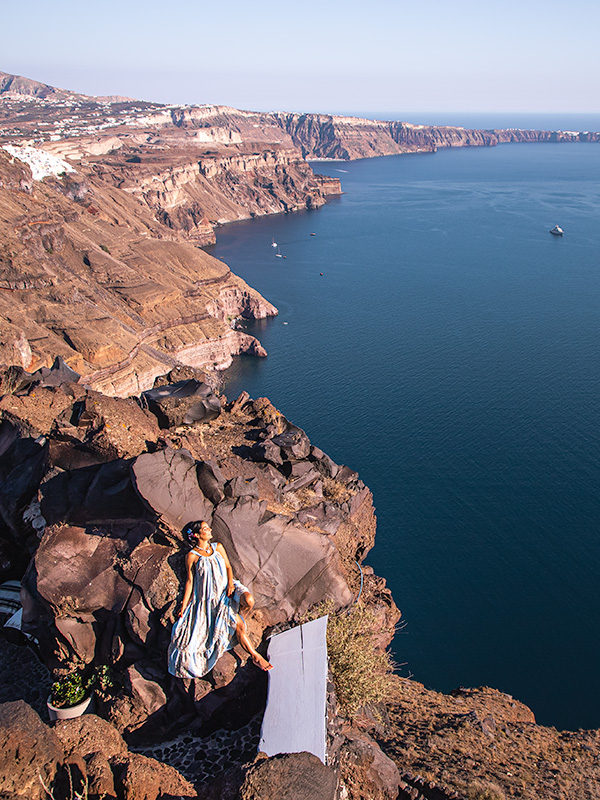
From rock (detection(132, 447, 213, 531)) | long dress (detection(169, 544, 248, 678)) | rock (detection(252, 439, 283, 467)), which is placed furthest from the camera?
rock (detection(252, 439, 283, 467))

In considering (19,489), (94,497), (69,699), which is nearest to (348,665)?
(69,699)

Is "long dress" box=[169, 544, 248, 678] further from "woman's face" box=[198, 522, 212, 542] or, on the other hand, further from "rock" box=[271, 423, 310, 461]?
"rock" box=[271, 423, 310, 461]

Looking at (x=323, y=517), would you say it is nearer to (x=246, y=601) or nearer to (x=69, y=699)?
(x=246, y=601)

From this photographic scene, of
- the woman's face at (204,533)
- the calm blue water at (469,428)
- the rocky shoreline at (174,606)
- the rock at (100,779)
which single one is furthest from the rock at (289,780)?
the calm blue water at (469,428)

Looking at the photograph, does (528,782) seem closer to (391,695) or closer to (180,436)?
(391,695)

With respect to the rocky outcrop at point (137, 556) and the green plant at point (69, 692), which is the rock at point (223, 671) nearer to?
the rocky outcrop at point (137, 556)

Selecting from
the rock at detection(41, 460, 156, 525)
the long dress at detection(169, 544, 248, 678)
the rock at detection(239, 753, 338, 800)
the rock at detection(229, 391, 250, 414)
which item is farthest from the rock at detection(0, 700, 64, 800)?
the rock at detection(229, 391, 250, 414)
